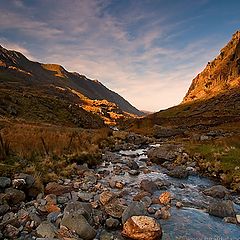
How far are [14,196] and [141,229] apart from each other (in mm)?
6301

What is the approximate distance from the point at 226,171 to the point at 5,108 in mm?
56266

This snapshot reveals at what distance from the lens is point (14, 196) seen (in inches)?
519

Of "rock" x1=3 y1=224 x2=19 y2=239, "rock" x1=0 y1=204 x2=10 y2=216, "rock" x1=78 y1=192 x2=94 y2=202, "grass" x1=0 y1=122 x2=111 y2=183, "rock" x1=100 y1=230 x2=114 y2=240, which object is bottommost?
"rock" x1=3 y1=224 x2=19 y2=239

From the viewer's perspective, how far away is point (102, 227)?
1148cm

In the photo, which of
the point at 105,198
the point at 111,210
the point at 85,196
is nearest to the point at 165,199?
the point at 105,198

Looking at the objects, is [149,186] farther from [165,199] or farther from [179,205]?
[179,205]

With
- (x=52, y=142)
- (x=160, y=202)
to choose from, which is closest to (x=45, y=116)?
(x=52, y=142)

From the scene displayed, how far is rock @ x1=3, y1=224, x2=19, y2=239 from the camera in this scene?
1023 centimetres

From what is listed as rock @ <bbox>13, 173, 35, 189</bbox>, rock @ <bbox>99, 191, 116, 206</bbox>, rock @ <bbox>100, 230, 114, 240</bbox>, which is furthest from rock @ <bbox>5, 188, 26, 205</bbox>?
rock @ <bbox>100, 230, 114, 240</bbox>

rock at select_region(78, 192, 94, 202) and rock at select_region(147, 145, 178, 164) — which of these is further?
rock at select_region(147, 145, 178, 164)

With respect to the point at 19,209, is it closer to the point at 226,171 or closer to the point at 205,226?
the point at 205,226

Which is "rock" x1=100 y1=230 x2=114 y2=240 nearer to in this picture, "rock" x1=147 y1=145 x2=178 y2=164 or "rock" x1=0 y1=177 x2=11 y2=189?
"rock" x1=0 y1=177 x2=11 y2=189

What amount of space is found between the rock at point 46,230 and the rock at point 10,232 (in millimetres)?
818

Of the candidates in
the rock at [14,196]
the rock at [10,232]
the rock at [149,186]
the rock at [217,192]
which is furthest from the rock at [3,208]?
the rock at [217,192]
